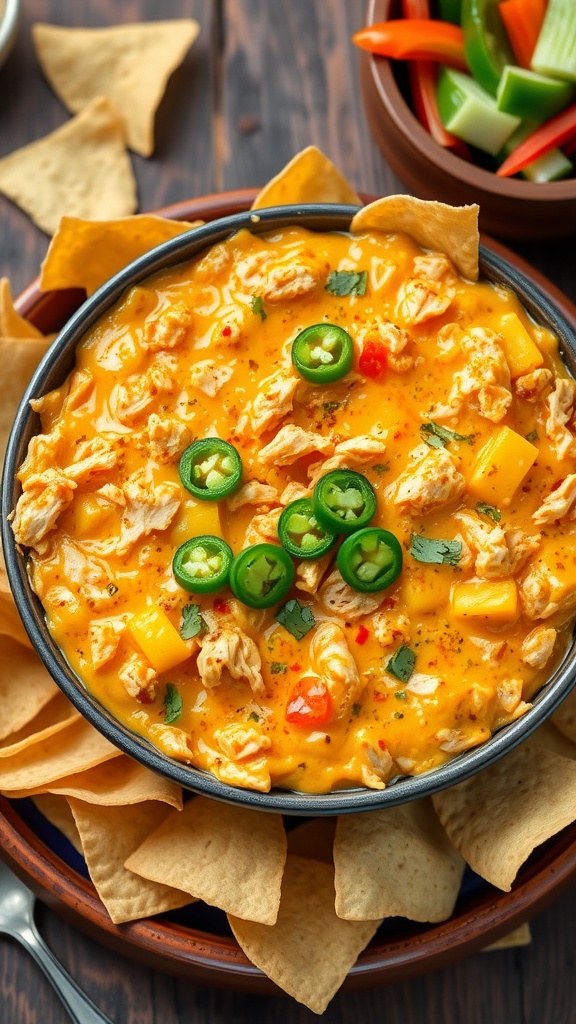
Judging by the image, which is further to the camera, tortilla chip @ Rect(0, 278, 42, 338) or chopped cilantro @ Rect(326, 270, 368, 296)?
tortilla chip @ Rect(0, 278, 42, 338)

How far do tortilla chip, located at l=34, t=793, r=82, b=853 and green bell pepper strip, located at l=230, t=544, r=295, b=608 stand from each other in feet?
3.84

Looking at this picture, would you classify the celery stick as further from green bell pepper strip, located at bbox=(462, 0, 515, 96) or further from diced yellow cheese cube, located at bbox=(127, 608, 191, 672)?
diced yellow cheese cube, located at bbox=(127, 608, 191, 672)

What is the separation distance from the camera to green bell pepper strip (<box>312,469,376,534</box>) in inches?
128

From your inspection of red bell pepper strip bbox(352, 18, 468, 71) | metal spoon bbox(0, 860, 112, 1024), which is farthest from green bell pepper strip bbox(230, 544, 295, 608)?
red bell pepper strip bbox(352, 18, 468, 71)

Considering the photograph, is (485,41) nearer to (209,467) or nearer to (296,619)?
(209,467)

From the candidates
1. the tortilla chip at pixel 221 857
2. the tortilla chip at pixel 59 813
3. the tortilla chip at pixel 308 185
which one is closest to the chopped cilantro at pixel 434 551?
the tortilla chip at pixel 221 857

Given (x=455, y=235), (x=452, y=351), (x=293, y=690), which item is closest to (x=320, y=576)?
(x=293, y=690)

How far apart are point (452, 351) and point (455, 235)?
36 cm

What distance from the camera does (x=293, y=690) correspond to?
10.8 feet

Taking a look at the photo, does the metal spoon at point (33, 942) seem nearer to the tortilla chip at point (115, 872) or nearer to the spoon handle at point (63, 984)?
the spoon handle at point (63, 984)

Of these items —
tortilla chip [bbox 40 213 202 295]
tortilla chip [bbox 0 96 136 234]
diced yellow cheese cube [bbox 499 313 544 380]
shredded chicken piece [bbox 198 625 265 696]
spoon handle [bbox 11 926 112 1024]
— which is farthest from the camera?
tortilla chip [bbox 0 96 136 234]

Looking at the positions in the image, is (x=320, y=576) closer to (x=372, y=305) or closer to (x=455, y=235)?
(x=372, y=305)

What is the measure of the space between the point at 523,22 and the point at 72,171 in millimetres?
1765

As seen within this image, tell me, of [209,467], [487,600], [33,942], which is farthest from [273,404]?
[33,942]
